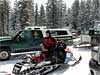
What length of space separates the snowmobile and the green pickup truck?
4066 mm

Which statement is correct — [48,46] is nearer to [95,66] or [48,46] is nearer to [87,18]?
[95,66]

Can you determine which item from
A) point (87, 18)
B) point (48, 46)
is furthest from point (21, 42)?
point (87, 18)

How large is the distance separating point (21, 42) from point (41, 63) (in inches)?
199

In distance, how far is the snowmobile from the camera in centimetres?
942

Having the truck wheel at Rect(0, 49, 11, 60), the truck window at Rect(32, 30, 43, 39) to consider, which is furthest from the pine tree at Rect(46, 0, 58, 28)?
the truck wheel at Rect(0, 49, 11, 60)

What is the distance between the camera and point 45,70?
31.9 feet

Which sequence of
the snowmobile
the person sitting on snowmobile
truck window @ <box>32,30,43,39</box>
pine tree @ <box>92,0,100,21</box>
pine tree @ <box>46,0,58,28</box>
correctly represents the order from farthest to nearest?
1. pine tree @ <box>92,0,100,21</box>
2. pine tree @ <box>46,0,58,28</box>
3. truck window @ <box>32,30,43,39</box>
4. the person sitting on snowmobile
5. the snowmobile

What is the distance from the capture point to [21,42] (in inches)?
576

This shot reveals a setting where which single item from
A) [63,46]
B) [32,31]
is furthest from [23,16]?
[63,46]

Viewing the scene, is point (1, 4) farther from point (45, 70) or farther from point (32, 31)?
point (45, 70)

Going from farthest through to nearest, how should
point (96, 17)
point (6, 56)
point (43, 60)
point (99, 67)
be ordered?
point (96, 17), point (6, 56), point (43, 60), point (99, 67)

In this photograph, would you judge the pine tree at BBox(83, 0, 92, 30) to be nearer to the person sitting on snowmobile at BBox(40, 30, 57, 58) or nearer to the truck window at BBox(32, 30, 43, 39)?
the truck window at BBox(32, 30, 43, 39)

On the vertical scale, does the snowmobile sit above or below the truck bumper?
below

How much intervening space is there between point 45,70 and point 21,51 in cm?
524
